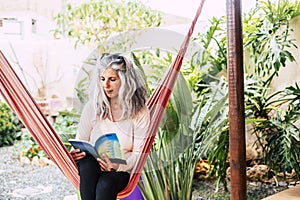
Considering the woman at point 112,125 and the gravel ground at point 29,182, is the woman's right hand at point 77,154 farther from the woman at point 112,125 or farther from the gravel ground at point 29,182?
the gravel ground at point 29,182

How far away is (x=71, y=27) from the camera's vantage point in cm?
288

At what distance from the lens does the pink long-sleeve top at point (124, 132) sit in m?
1.62

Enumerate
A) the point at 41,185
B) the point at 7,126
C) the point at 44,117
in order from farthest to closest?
the point at 7,126 → the point at 41,185 → the point at 44,117

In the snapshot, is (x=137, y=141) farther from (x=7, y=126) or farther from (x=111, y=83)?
(x=7, y=126)

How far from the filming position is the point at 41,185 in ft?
9.49

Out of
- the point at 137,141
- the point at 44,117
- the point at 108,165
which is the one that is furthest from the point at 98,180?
the point at 44,117

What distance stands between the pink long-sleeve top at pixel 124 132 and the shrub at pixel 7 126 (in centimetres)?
167

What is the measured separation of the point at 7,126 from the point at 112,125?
1.77 meters

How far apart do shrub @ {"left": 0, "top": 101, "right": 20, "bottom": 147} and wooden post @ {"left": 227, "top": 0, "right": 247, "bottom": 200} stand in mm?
2034

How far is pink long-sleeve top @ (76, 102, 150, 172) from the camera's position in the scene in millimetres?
1617

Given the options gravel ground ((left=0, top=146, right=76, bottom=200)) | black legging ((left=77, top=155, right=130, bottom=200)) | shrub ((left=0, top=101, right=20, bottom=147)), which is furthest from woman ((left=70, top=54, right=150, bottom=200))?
shrub ((left=0, top=101, right=20, bottom=147))

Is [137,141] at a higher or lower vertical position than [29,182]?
higher

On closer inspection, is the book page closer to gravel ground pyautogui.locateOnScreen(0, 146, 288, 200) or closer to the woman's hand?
the woman's hand

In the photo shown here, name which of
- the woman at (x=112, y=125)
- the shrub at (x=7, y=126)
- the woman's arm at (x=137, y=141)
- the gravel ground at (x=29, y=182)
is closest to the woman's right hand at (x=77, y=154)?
the woman at (x=112, y=125)
